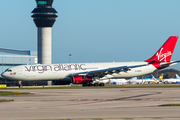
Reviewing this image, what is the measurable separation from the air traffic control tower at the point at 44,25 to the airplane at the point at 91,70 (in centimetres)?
5756

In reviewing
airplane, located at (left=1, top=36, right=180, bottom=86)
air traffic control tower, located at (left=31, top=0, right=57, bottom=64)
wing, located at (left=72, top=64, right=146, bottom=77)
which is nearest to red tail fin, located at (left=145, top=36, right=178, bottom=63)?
airplane, located at (left=1, top=36, right=180, bottom=86)

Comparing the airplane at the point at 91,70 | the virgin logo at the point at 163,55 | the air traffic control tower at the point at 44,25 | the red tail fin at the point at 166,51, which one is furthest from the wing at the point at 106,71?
the air traffic control tower at the point at 44,25

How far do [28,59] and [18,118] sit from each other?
4455 inches

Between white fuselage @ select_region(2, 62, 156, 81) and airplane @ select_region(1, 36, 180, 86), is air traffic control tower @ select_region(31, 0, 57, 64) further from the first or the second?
airplane @ select_region(1, 36, 180, 86)

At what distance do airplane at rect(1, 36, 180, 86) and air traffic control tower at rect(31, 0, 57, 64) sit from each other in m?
57.6

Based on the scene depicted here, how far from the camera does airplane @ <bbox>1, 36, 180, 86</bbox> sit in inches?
2341

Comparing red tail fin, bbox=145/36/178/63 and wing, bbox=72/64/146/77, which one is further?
red tail fin, bbox=145/36/178/63

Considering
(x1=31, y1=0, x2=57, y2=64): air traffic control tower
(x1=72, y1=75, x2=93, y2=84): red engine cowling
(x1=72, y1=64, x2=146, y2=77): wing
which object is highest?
(x1=31, y1=0, x2=57, y2=64): air traffic control tower

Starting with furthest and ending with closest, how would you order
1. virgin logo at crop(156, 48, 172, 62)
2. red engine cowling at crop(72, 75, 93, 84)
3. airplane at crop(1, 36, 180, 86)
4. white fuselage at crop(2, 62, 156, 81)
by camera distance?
virgin logo at crop(156, 48, 172, 62), white fuselage at crop(2, 62, 156, 81), airplane at crop(1, 36, 180, 86), red engine cowling at crop(72, 75, 93, 84)

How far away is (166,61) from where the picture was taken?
2520 inches

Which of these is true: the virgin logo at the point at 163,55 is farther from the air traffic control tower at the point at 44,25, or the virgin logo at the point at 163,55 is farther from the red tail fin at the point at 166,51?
the air traffic control tower at the point at 44,25

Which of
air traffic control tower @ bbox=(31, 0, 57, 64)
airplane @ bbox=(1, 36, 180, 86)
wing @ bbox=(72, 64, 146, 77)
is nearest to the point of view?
wing @ bbox=(72, 64, 146, 77)

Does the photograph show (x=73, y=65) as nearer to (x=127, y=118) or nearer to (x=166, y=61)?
(x=166, y=61)

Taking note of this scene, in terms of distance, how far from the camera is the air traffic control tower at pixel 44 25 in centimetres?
11944
